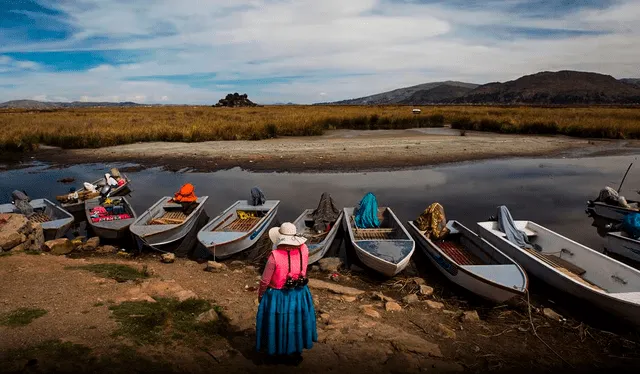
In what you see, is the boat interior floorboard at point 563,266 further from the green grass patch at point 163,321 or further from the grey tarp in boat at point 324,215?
the green grass patch at point 163,321

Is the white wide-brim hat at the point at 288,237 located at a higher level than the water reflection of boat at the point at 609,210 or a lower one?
higher

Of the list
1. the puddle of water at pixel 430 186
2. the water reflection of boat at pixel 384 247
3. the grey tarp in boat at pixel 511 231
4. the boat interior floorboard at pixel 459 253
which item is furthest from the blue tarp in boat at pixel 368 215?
the grey tarp in boat at pixel 511 231

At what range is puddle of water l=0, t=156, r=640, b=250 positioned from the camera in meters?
15.0

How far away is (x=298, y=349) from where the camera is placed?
201 inches

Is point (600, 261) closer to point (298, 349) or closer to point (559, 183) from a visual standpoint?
point (298, 349)

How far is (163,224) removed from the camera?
463 inches

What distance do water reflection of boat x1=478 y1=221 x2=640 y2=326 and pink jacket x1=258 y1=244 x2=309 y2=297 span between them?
602cm

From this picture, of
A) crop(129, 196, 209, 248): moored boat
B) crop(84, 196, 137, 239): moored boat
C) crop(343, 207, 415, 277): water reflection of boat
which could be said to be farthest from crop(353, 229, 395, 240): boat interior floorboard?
crop(84, 196, 137, 239): moored boat

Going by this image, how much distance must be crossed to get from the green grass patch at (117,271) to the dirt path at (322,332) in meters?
0.22

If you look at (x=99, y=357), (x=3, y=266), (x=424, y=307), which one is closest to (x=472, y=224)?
(x=424, y=307)

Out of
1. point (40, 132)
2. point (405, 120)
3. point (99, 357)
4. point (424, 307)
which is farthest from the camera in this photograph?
point (405, 120)

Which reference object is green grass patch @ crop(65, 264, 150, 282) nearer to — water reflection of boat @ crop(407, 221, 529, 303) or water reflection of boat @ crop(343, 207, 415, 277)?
water reflection of boat @ crop(343, 207, 415, 277)

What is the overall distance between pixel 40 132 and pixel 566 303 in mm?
39960

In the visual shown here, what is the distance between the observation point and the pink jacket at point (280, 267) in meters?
4.75
